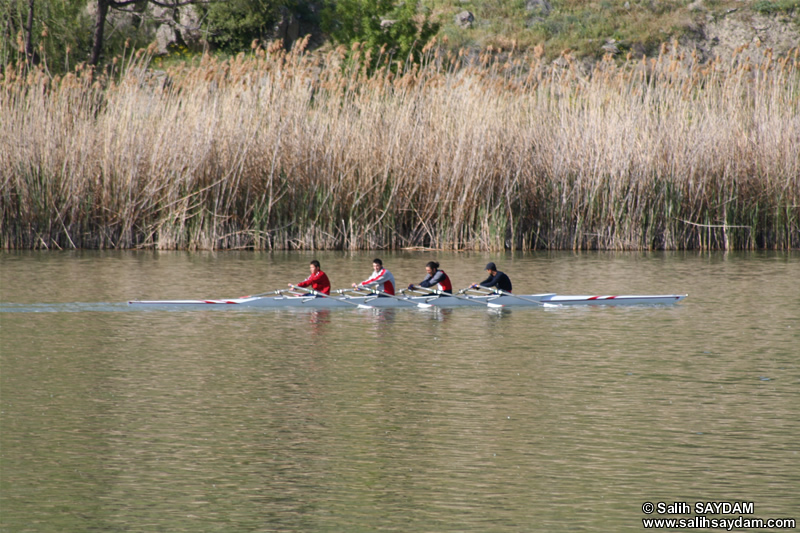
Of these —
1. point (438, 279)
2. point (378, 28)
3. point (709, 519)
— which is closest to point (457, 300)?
point (438, 279)

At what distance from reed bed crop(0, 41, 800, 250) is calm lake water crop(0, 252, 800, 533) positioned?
5.39 m

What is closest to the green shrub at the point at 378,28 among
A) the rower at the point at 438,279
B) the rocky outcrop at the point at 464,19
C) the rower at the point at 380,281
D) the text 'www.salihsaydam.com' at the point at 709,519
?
the rocky outcrop at the point at 464,19

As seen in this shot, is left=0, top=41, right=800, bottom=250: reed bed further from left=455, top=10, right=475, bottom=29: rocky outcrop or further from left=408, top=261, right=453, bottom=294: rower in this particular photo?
left=455, top=10, right=475, bottom=29: rocky outcrop

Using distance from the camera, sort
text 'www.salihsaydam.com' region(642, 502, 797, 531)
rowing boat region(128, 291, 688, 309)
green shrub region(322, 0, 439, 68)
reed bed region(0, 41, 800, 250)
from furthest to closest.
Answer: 1. green shrub region(322, 0, 439, 68)
2. reed bed region(0, 41, 800, 250)
3. rowing boat region(128, 291, 688, 309)
4. text 'www.salihsaydam.com' region(642, 502, 797, 531)

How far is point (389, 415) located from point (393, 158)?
1272 cm

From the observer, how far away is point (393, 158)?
20375 mm

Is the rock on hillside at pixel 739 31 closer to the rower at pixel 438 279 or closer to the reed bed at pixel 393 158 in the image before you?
the reed bed at pixel 393 158

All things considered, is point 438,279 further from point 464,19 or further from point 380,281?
point 464,19

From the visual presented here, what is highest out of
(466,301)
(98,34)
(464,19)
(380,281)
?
(464,19)

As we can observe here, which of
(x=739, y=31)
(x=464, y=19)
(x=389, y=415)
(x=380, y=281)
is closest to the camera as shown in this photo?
(x=389, y=415)

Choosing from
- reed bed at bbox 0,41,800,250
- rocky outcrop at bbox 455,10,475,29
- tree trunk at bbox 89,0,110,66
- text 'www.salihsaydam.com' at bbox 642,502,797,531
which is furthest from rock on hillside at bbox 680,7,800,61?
text 'www.salihsaydam.com' at bbox 642,502,797,531

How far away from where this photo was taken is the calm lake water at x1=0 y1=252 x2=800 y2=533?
6023 millimetres

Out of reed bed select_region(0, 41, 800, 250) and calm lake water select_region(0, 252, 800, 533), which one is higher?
reed bed select_region(0, 41, 800, 250)

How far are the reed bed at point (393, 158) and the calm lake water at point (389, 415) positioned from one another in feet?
17.7
